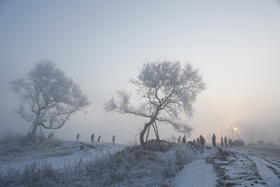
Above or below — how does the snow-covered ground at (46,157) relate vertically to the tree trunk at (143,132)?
below

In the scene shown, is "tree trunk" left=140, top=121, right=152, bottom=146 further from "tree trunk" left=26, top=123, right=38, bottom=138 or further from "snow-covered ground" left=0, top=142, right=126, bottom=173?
"tree trunk" left=26, top=123, right=38, bottom=138

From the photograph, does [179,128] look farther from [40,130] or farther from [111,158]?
[40,130]

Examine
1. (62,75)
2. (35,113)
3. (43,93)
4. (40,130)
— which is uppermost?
(62,75)

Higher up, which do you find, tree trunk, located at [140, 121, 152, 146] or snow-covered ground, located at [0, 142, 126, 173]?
tree trunk, located at [140, 121, 152, 146]

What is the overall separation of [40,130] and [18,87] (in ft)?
27.6

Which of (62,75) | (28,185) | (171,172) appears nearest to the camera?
(28,185)

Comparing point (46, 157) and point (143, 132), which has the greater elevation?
point (143, 132)

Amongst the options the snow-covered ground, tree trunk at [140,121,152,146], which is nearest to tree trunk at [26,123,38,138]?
the snow-covered ground

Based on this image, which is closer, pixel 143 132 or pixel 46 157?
pixel 46 157

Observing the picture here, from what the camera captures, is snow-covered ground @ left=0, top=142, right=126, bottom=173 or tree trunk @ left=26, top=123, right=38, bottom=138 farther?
tree trunk @ left=26, top=123, right=38, bottom=138

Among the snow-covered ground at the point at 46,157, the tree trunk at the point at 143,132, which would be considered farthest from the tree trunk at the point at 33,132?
the tree trunk at the point at 143,132

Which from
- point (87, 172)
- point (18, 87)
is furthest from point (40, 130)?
point (87, 172)

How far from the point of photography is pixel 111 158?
11.6 m

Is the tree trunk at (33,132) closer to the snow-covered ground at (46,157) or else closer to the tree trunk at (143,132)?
the snow-covered ground at (46,157)
